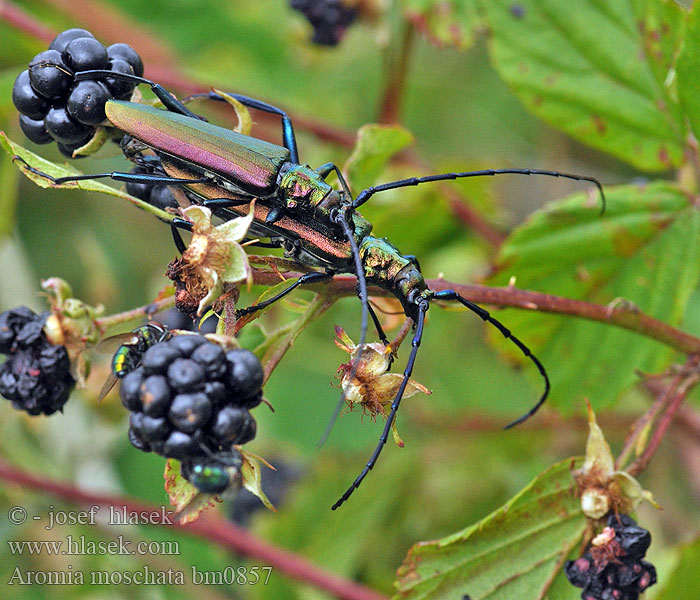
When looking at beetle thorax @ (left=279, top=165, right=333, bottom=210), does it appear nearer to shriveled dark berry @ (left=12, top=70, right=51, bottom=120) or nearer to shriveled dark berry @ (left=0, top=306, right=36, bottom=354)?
shriveled dark berry @ (left=12, top=70, right=51, bottom=120)

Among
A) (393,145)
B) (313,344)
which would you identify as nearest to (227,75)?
(313,344)

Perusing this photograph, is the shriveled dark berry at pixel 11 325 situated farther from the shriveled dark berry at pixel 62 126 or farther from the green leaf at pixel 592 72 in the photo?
the green leaf at pixel 592 72

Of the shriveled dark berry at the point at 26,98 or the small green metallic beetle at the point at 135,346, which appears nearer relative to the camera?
the small green metallic beetle at the point at 135,346

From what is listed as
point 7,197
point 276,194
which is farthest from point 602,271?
point 7,197

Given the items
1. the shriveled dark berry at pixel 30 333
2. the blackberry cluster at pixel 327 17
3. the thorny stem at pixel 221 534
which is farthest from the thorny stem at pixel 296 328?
the blackberry cluster at pixel 327 17

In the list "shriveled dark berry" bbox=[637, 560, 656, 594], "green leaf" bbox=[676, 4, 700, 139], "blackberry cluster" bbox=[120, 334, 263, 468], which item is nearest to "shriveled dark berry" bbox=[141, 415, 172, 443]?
"blackberry cluster" bbox=[120, 334, 263, 468]

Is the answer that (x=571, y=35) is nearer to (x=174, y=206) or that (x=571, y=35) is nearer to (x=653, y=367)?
(x=653, y=367)

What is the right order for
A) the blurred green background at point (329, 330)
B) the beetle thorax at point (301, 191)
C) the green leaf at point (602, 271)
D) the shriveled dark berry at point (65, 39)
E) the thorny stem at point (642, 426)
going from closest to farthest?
the shriveled dark berry at point (65, 39)
the thorny stem at point (642, 426)
the beetle thorax at point (301, 191)
the green leaf at point (602, 271)
the blurred green background at point (329, 330)
